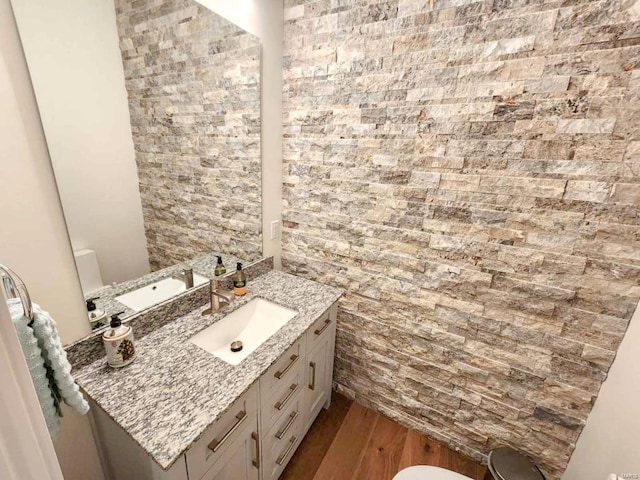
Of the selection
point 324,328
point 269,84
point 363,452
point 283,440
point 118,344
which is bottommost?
point 363,452

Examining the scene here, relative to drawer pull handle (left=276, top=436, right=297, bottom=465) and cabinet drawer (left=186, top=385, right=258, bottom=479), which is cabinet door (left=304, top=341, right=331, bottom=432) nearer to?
drawer pull handle (left=276, top=436, right=297, bottom=465)

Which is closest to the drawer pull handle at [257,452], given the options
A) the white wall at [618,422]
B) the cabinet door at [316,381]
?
the cabinet door at [316,381]

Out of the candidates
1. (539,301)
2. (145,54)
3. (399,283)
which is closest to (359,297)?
(399,283)

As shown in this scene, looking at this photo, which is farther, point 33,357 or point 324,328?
point 324,328

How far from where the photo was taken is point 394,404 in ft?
5.65

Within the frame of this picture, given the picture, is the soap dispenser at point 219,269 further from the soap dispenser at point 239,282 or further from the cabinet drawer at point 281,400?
the cabinet drawer at point 281,400

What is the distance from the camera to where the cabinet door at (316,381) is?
1.48 m

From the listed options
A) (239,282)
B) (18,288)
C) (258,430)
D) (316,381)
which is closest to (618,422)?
(316,381)

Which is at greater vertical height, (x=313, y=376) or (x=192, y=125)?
(x=192, y=125)

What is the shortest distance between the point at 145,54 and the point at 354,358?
1873 millimetres

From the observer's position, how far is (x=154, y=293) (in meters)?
1.28

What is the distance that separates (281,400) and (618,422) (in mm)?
1289

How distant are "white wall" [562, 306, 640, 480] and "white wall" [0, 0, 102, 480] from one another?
6.34 feet

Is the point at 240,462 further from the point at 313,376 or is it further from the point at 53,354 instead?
the point at 53,354
